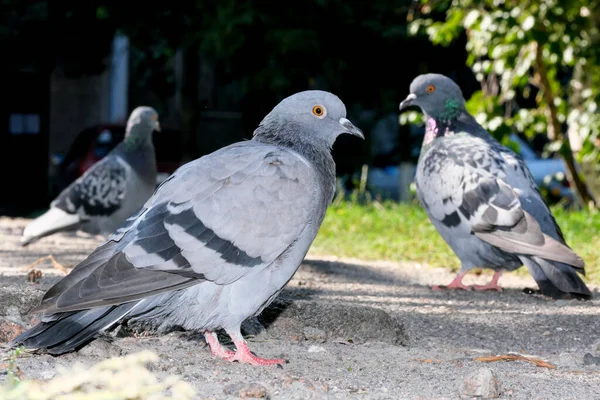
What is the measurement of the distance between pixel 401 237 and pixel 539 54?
2.84m

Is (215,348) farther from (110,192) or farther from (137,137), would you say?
(137,137)

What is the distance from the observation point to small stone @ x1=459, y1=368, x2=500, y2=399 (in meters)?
3.12

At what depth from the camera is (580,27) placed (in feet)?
30.4

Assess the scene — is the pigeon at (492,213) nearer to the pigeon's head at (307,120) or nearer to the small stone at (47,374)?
the pigeon's head at (307,120)

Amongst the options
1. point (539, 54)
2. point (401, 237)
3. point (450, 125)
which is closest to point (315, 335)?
point (450, 125)

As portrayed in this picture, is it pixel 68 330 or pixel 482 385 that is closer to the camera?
pixel 482 385

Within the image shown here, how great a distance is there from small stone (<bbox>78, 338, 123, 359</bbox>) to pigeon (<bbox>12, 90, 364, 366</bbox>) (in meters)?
0.11

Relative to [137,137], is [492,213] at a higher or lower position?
higher

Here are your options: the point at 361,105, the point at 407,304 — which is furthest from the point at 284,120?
the point at 361,105

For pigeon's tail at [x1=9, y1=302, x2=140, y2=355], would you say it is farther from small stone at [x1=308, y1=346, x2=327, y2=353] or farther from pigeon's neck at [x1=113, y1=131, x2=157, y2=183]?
pigeon's neck at [x1=113, y1=131, x2=157, y2=183]

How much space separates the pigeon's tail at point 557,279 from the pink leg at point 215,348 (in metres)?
2.27

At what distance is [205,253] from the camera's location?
3396 mm

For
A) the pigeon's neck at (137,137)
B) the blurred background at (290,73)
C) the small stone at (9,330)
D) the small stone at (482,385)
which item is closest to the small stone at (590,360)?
the small stone at (482,385)

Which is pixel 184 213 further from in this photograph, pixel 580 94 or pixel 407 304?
pixel 580 94
